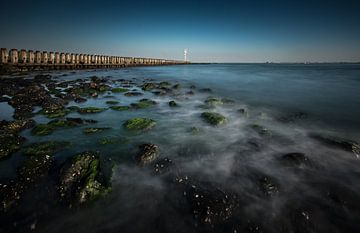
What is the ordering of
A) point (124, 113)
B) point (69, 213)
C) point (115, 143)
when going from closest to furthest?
1. point (69, 213)
2. point (115, 143)
3. point (124, 113)

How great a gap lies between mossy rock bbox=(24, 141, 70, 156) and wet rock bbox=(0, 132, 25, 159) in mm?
236

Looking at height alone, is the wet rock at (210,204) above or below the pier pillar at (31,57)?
below

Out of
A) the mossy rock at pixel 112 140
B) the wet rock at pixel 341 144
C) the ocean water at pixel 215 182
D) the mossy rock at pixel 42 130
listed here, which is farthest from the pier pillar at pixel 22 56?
the wet rock at pixel 341 144

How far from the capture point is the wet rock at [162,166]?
4.05m

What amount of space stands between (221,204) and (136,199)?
4.22 ft

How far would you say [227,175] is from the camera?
4.05m

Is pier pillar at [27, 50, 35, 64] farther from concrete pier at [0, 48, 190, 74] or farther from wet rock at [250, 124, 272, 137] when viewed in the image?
wet rock at [250, 124, 272, 137]

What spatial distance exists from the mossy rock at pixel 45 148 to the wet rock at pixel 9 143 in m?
0.24

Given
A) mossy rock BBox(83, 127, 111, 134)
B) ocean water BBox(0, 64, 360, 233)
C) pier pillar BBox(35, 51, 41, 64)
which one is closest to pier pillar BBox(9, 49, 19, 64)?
pier pillar BBox(35, 51, 41, 64)

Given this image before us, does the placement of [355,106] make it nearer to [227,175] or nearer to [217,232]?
[227,175]

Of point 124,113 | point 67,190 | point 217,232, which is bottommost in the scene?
point 217,232

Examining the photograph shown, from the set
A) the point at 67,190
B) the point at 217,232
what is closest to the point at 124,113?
the point at 67,190

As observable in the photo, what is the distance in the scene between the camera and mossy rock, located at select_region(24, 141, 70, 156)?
4.37 meters

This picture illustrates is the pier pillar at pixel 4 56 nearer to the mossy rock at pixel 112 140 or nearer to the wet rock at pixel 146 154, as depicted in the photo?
the mossy rock at pixel 112 140
